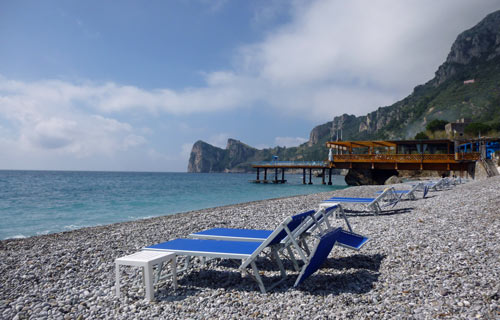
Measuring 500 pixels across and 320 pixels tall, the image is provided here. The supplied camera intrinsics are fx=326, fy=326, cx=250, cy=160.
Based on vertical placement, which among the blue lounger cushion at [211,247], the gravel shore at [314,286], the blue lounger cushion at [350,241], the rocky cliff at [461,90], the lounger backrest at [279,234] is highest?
the rocky cliff at [461,90]

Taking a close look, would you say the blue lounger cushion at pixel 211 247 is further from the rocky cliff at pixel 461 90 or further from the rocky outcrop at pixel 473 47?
the rocky outcrop at pixel 473 47

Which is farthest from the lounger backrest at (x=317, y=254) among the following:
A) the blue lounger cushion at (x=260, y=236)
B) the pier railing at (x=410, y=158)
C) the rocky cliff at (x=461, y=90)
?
the rocky cliff at (x=461, y=90)

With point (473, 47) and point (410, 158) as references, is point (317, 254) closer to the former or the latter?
point (410, 158)

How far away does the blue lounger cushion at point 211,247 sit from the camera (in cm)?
361

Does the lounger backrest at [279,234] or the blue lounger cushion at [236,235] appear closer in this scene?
the lounger backrest at [279,234]

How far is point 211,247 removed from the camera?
3.80m

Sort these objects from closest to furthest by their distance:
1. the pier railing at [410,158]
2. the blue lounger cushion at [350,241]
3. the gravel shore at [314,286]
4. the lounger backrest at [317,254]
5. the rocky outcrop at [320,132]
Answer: the gravel shore at [314,286] → the lounger backrest at [317,254] → the blue lounger cushion at [350,241] → the pier railing at [410,158] → the rocky outcrop at [320,132]

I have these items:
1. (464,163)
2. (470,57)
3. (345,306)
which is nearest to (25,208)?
(345,306)

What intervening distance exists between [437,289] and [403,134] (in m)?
75.9

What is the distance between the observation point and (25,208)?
19.4 m

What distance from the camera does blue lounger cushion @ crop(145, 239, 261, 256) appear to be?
361 cm

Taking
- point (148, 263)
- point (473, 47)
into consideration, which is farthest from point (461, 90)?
point (148, 263)

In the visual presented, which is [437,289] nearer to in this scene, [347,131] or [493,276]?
[493,276]

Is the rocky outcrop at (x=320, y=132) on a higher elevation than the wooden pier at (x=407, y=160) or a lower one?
higher
